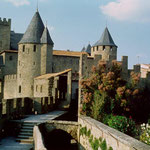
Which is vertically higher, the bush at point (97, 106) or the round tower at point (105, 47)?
the round tower at point (105, 47)

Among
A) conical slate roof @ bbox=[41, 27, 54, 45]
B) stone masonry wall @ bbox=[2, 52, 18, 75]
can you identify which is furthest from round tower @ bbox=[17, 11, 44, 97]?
stone masonry wall @ bbox=[2, 52, 18, 75]

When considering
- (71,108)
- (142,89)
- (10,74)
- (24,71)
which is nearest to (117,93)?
(142,89)

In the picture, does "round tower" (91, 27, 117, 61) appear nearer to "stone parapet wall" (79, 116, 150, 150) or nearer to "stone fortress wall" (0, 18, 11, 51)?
"stone fortress wall" (0, 18, 11, 51)

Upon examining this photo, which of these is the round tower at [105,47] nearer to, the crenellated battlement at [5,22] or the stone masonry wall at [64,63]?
the stone masonry wall at [64,63]

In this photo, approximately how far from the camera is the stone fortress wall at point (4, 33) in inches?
1673

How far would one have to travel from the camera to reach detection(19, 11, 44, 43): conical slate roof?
31406mm

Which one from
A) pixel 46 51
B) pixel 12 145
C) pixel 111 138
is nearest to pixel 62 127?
pixel 12 145

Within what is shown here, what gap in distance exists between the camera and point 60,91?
26.4 metres

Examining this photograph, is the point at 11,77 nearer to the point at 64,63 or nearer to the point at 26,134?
the point at 64,63

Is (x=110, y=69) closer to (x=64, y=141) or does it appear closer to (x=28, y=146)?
(x=64, y=141)

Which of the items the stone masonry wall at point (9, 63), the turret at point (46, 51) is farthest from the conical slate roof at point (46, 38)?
the stone masonry wall at point (9, 63)

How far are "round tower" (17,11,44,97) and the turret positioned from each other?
434mm

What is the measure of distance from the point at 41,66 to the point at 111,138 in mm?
22643

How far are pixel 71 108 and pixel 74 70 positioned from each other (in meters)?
12.1
